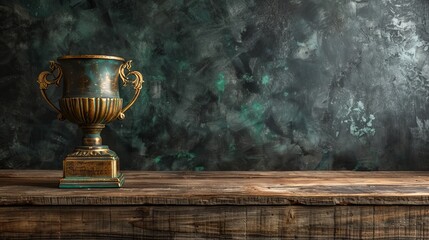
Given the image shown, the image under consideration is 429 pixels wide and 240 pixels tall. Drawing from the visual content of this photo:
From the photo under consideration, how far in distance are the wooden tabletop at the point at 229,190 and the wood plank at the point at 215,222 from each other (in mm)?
29

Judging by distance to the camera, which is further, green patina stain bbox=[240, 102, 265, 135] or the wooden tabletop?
green patina stain bbox=[240, 102, 265, 135]

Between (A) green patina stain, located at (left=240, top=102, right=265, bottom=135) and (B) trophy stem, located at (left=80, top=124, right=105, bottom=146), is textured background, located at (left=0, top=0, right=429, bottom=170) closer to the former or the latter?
(A) green patina stain, located at (left=240, top=102, right=265, bottom=135)

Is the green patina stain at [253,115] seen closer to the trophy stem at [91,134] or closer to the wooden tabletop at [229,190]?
the wooden tabletop at [229,190]

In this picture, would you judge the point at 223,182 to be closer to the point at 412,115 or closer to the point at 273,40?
the point at 273,40

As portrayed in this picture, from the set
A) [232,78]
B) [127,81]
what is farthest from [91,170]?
[232,78]

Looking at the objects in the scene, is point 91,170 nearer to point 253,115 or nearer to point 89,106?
point 89,106

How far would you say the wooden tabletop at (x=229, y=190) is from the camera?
1.65 meters

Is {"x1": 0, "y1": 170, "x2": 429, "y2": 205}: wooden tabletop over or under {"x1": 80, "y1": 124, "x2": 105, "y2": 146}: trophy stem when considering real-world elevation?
under

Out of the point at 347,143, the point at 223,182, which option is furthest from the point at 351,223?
the point at 347,143

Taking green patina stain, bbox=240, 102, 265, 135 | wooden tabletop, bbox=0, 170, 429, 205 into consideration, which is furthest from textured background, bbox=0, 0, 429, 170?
wooden tabletop, bbox=0, 170, 429, 205

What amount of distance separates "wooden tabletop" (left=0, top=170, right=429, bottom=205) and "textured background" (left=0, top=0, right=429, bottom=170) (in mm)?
248

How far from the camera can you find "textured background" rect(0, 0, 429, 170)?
2396 mm

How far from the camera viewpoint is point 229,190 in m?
1.78

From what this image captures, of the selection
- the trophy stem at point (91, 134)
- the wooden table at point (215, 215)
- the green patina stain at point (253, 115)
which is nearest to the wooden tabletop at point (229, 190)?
the wooden table at point (215, 215)
